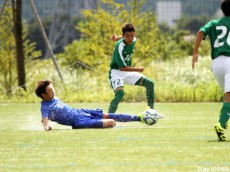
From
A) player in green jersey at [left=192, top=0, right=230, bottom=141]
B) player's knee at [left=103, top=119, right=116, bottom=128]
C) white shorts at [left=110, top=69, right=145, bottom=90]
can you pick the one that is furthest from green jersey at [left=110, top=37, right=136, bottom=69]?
player in green jersey at [left=192, top=0, right=230, bottom=141]

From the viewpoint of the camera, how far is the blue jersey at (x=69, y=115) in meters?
11.4

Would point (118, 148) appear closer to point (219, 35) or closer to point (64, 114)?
point (219, 35)

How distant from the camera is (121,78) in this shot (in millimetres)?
13375

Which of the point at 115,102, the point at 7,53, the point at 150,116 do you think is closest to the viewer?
the point at 150,116

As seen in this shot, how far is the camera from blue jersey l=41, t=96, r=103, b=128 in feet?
37.5

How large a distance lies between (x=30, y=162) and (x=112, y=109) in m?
5.11

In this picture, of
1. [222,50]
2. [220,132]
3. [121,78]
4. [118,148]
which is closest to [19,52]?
[121,78]

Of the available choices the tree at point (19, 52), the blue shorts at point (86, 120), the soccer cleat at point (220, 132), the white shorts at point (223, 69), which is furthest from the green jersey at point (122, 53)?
the tree at point (19, 52)

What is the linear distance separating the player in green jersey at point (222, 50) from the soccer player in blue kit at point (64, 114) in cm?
196

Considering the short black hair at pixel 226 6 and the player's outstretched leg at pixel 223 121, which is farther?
the short black hair at pixel 226 6

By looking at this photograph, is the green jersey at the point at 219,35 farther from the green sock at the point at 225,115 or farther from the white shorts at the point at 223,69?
the green sock at the point at 225,115

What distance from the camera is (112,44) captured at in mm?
22547

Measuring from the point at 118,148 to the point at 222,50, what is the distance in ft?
6.54

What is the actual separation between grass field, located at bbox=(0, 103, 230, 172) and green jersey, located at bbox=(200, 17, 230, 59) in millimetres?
1103
